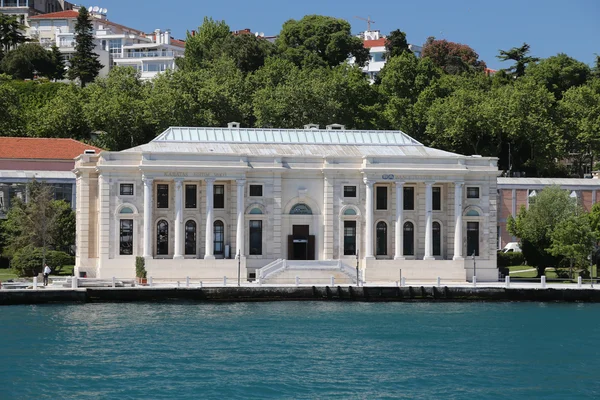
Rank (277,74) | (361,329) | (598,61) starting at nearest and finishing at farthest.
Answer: (361,329)
(277,74)
(598,61)

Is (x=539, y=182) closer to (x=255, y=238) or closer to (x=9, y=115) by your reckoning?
(x=255, y=238)

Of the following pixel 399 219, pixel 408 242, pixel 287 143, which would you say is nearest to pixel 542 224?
pixel 408 242

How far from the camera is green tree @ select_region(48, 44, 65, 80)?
15562 cm

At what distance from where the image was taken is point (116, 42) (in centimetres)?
18612

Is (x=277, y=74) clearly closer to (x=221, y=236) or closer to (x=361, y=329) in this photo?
(x=221, y=236)

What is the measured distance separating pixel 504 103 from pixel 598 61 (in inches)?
1190

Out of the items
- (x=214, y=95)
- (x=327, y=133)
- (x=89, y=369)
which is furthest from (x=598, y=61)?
(x=89, y=369)

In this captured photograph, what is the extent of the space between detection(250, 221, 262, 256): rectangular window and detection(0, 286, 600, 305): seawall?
8011 millimetres

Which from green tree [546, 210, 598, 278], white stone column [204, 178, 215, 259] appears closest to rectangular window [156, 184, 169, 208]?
white stone column [204, 178, 215, 259]

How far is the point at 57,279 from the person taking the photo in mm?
78188

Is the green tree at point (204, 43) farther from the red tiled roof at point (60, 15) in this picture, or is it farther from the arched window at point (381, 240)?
the arched window at point (381, 240)

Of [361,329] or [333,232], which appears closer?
[361,329]

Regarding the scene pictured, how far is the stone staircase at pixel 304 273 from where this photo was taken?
77375mm

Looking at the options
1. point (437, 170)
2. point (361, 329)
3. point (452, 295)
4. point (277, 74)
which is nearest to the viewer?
point (361, 329)
